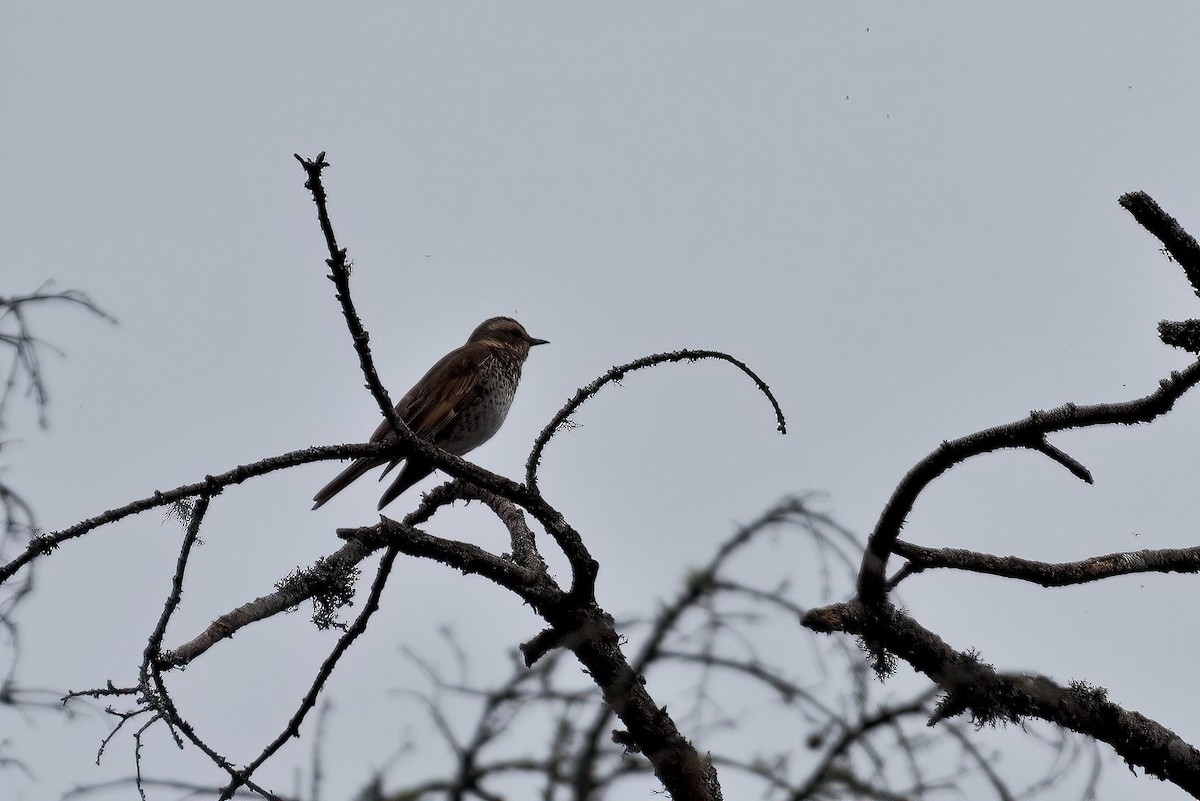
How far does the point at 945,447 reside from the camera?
3445 mm

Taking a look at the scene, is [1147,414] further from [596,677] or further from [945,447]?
[596,677]

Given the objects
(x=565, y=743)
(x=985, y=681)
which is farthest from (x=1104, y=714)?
(x=565, y=743)

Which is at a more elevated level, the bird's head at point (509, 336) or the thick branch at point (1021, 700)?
the bird's head at point (509, 336)

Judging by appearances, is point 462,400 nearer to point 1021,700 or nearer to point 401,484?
point 401,484

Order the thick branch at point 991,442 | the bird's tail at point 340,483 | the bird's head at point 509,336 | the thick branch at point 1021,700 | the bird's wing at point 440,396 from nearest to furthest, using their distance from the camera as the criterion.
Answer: the thick branch at point 991,442 < the thick branch at point 1021,700 < the bird's tail at point 340,483 < the bird's wing at point 440,396 < the bird's head at point 509,336

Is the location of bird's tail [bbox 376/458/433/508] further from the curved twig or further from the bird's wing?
the curved twig

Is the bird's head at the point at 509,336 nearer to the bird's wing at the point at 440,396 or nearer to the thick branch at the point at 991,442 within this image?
the bird's wing at the point at 440,396

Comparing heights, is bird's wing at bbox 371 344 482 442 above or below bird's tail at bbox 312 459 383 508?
above

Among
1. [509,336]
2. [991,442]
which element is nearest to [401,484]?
[509,336]

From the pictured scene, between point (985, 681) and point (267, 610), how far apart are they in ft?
8.48

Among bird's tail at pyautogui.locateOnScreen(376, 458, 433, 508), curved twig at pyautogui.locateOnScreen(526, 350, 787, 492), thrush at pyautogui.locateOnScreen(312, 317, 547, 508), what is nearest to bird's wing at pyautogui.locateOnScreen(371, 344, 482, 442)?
thrush at pyautogui.locateOnScreen(312, 317, 547, 508)

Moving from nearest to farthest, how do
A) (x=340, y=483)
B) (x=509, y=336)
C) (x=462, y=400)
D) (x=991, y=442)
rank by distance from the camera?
(x=991, y=442)
(x=340, y=483)
(x=462, y=400)
(x=509, y=336)

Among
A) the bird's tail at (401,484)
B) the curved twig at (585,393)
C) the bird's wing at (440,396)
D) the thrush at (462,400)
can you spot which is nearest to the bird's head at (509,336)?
the thrush at (462,400)

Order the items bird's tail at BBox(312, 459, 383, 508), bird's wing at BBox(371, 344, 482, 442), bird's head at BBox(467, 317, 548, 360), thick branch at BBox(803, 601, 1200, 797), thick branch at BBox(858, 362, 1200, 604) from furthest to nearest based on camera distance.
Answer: bird's head at BBox(467, 317, 548, 360) → bird's wing at BBox(371, 344, 482, 442) → bird's tail at BBox(312, 459, 383, 508) → thick branch at BBox(803, 601, 1200, 797) → thick branch at BBox(858, 362, 1200, 604)
